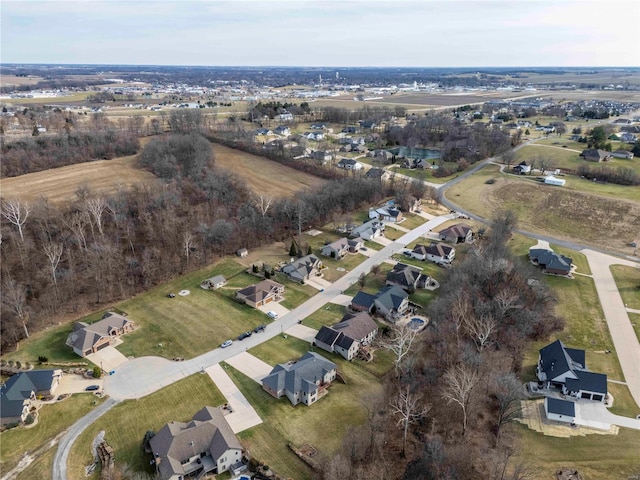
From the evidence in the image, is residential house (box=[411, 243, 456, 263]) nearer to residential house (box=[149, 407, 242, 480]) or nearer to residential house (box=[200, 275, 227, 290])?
residential house (box=[200, 275, 227, 290])

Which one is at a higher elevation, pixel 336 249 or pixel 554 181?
pixel 554 181

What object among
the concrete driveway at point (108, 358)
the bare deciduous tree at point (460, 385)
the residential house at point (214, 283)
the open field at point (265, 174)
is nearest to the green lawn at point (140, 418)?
the concrete driveway at point (108, 358)

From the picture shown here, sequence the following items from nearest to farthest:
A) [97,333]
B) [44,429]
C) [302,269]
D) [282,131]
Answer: [44,429]
[97,333]
[302,269]
[282,131]

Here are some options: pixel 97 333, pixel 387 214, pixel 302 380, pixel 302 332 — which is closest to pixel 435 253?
pixel 387 214

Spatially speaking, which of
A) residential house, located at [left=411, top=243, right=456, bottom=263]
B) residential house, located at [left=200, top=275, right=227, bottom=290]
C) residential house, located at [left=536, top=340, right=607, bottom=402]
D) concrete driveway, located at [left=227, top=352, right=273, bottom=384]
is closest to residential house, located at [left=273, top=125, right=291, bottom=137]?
residential house, located at [left=411, top=243, right=456, bottom=263]

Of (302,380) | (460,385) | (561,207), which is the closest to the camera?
(460,385)

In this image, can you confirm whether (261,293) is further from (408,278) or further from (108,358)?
(408,278)
